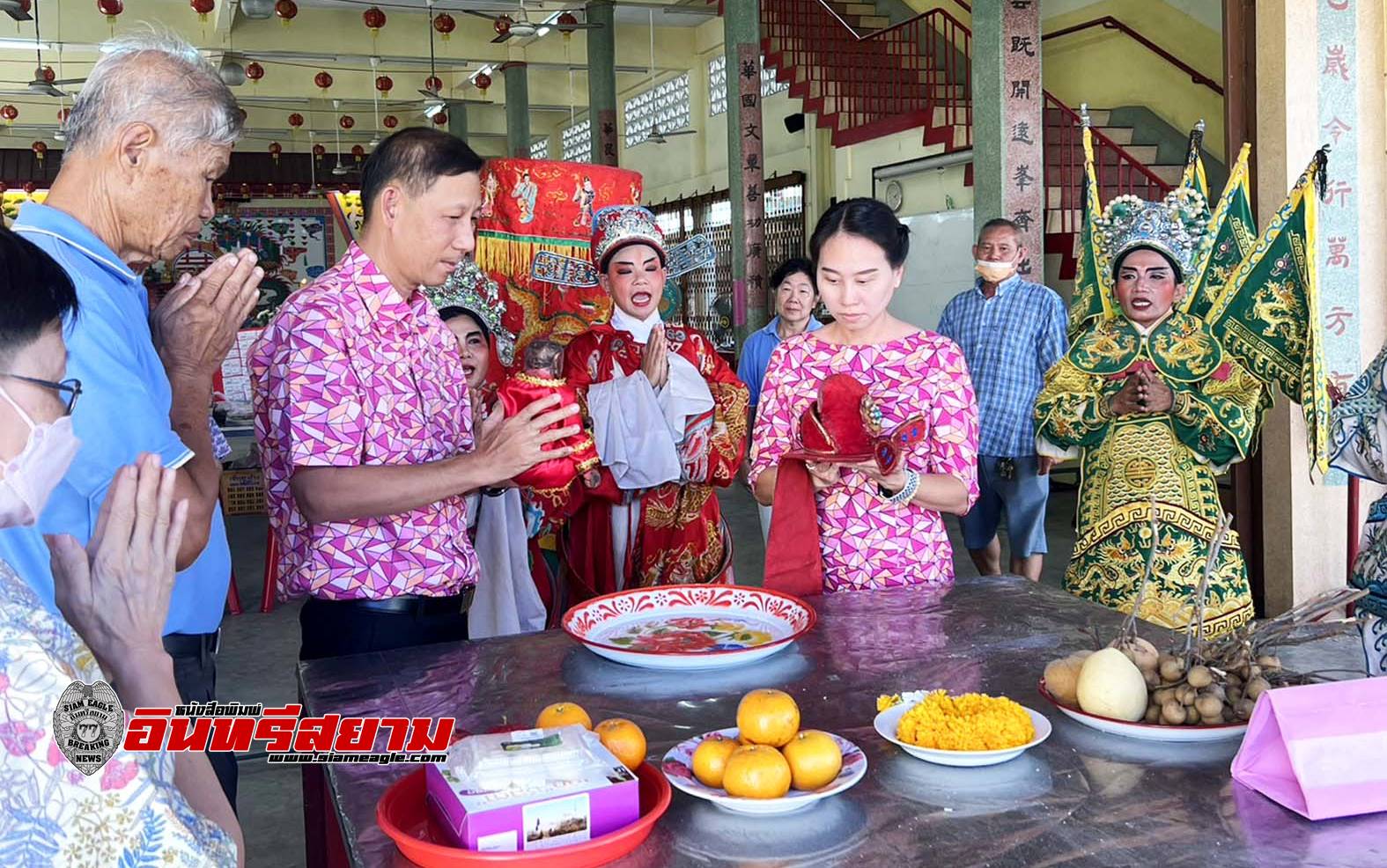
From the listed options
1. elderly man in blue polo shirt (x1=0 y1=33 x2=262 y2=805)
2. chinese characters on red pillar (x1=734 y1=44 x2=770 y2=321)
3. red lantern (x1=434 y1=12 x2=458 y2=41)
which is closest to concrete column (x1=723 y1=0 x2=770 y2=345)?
chinese characters on red pillar (x1=734 y1=44 x2=770 y2=321)

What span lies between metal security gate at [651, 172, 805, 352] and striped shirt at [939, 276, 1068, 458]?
694 cm

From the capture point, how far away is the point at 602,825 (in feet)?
3.73

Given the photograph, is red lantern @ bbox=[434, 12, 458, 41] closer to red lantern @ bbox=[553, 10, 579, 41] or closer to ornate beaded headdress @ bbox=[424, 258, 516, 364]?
red lantern @ bbox=[553, 10, 579, 41]

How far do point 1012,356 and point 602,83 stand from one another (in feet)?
27.5

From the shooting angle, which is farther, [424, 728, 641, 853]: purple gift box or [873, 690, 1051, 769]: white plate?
[873, 690, 1051, 769]: white plate

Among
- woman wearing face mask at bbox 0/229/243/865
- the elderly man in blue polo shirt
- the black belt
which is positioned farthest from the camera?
the black belt

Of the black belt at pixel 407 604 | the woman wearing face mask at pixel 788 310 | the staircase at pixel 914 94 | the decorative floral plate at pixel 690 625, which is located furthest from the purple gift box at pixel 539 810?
the staircase at pixel 914 94

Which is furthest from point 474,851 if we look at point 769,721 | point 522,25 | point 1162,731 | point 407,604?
point 522,25

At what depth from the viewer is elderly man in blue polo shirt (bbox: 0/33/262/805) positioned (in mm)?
1424

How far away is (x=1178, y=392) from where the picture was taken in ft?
8.97

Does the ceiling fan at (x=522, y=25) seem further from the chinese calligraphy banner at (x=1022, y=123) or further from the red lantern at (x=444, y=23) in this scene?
the chinese calligraphy banner at (x=1022, y=123)

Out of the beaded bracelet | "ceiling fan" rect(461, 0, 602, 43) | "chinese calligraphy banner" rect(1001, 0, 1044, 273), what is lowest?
the beaded bracelet

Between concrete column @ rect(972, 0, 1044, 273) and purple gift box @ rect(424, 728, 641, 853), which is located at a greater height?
concrete column @ rect(972, 0, 1044, 273)

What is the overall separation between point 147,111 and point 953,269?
904cm
